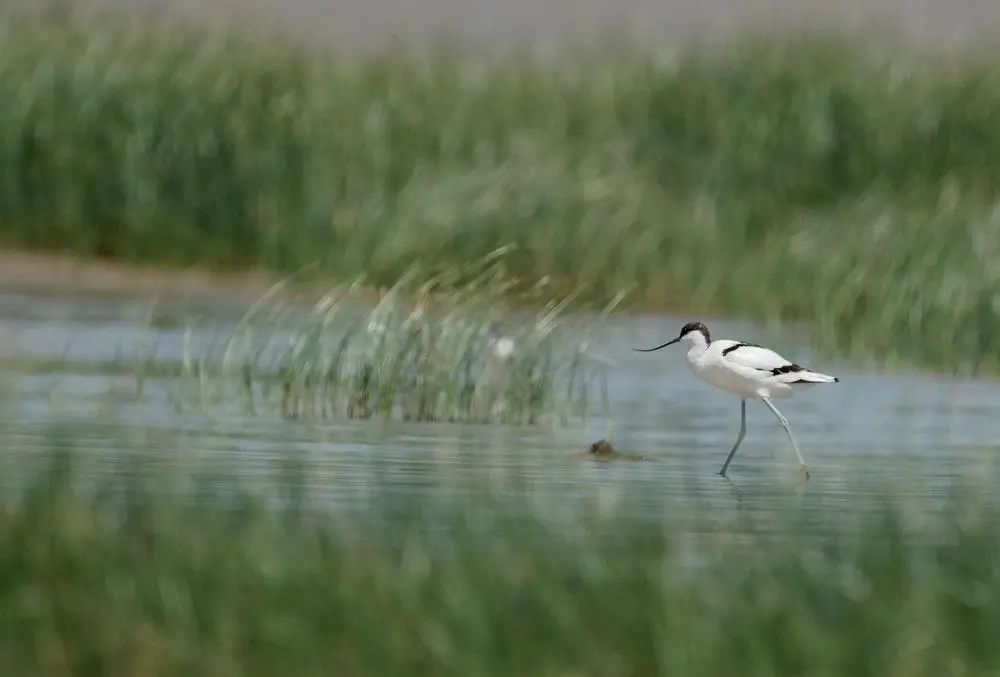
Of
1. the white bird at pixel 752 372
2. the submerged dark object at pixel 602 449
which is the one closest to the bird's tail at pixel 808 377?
the white bird at pixel 752 372

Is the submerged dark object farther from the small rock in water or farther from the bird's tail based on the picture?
the bird's tail

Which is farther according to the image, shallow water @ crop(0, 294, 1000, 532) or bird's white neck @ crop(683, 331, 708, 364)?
bird's white neck @ crop(683, 331, 708, 364)

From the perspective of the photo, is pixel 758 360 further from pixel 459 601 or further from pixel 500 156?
pixel 500 156

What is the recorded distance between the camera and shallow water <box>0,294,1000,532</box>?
28.7 feet

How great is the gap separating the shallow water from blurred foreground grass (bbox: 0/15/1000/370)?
2292mm

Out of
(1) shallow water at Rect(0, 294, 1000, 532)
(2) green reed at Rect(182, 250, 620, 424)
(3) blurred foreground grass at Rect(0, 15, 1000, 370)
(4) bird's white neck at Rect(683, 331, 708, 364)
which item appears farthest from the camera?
(3) blurred foreground grass at Rect(0, 15, 1000, 370)

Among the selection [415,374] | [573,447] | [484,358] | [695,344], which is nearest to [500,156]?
[484,358]

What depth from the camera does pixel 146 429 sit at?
1054 cm

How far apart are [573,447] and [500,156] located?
7.51 m

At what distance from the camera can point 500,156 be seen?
17.8 metres

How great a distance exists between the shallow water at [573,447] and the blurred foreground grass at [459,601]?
0.85 metres

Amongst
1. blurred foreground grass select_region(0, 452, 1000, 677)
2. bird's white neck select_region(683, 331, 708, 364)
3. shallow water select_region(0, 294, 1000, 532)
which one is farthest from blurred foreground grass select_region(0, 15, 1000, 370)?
blurred foreground grass select_region(0, 452, 1000, 677)

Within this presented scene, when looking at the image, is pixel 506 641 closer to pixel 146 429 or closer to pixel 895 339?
pixel 146 429

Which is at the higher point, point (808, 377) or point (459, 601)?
point (808, 377)
